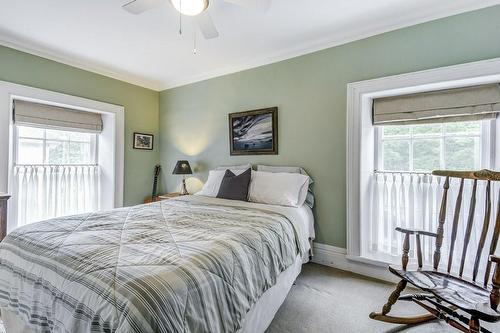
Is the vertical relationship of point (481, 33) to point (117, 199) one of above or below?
above

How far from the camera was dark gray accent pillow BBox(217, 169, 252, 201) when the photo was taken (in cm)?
268

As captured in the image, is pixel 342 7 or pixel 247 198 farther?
pixel 247 198

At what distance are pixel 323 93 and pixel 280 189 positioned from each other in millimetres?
1172

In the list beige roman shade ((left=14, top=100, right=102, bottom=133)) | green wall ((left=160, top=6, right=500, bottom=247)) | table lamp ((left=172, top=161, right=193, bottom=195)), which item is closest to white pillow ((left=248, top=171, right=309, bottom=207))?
green wall ((left=160, top=6, right=500, bottom=247))

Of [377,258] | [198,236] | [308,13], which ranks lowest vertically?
[377,258]

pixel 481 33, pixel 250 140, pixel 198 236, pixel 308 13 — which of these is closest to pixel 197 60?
pixel 250 140

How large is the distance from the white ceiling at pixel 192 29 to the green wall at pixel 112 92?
0.14 meters

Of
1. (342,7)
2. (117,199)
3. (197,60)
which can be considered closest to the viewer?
(342,7)

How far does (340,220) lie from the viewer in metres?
2.61

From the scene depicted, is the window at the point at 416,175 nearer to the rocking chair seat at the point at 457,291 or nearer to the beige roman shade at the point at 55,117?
the rocking chair seat at the point at 457,291

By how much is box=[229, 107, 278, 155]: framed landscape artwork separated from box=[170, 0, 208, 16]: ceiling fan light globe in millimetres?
1531

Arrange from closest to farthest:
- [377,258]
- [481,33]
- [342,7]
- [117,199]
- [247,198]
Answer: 1. [481,33]
2. [342,7]
3. [377,258]
4. [247,198]
5. [117,199]

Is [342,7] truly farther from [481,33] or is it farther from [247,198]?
[247,198]

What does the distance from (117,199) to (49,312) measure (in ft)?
9.05
